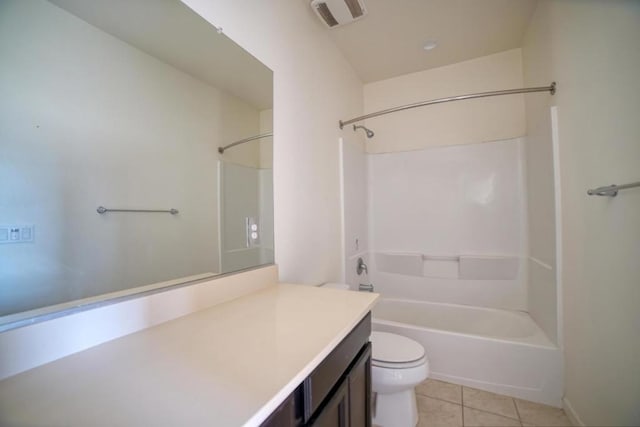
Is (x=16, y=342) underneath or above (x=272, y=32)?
underneath

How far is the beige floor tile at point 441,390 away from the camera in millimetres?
1716

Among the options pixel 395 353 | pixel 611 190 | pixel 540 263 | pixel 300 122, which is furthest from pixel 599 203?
pixel 300 122

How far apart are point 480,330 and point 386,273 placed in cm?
91

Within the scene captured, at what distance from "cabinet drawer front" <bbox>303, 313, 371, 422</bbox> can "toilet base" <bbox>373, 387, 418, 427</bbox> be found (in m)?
0.74

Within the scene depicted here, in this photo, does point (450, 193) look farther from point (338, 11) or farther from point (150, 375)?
point (150, 375)

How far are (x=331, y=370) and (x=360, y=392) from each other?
353 mm

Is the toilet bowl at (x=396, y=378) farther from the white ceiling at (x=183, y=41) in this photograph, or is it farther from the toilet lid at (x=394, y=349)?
the white ceiling at (x=183, y=41)

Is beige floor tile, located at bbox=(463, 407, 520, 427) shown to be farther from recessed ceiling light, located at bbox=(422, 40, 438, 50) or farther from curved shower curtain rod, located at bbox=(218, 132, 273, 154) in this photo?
recessed ceiling light, located at bbox=(422, 40, 438, 50)

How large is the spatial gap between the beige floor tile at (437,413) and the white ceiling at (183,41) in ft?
6.40

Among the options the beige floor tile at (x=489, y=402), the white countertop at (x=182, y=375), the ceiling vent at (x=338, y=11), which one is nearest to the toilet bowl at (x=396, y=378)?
the beige floor tile at (x=489, y=402)

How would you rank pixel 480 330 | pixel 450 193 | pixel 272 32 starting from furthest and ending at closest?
pixel 450 193 → pixel 480 330 → pixel 272 32

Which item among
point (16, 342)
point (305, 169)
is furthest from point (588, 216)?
point (16, 342)

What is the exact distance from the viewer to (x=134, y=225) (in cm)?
89

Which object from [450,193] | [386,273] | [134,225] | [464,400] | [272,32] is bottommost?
[464,400]
